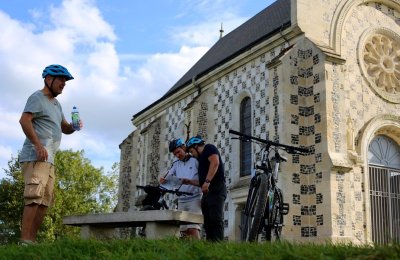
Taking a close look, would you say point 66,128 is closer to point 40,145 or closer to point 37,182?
point 40,145

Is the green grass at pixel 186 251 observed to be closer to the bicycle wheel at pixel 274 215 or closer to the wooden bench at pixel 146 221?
the wooden bench at pixel 146 221

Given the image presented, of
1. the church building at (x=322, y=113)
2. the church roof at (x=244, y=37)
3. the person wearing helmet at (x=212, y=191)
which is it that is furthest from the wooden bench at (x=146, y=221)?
the church roof at (x=244, y=37)

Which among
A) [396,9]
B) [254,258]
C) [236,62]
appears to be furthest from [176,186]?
[396,9]

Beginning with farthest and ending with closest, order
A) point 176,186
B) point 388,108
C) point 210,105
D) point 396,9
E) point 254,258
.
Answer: point 210,105
point 396,9
point 388,108
point 176,186
point 254,258

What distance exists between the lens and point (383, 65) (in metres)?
18.0

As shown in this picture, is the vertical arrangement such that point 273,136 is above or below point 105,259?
above

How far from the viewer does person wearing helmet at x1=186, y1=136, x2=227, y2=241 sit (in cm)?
781

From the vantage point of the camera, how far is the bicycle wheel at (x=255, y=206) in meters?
7.58

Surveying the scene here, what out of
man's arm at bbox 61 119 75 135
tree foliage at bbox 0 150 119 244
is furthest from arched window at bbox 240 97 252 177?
tree foliage at bbox 0 150 119 244

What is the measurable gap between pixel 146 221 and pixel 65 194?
34320mm

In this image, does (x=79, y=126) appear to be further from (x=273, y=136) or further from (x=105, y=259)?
(x=273, y=136)

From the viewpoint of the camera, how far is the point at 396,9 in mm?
19141

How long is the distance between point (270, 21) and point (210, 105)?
431 cm

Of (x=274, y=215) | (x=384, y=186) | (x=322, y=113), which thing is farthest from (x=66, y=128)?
(x=384, y=186)
